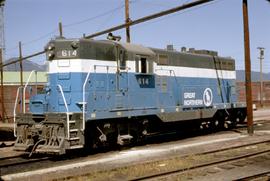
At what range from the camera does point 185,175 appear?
10125 millimetres

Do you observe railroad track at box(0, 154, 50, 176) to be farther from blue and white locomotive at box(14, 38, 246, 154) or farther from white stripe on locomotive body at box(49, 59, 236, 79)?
white stripe on locomotive body at box(49, 59, 236, 79)

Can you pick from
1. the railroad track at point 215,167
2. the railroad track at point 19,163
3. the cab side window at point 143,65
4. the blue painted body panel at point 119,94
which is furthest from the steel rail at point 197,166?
the cab side window at point 143,65

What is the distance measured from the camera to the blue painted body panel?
13727 millimetres

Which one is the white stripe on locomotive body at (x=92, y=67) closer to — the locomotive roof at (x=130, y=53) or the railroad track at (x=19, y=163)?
the locomotive roof at (x=130, y=53)

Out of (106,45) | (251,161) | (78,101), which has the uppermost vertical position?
(106,45)

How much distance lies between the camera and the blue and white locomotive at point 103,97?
1307 cm

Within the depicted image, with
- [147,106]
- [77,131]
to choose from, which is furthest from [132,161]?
[147,106]

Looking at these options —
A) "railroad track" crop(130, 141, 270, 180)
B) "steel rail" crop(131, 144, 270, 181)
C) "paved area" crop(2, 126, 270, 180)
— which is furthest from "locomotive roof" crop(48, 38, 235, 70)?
"steel rail" crop(131, 144, 270, 181)

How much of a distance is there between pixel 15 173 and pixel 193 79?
33.8 ft

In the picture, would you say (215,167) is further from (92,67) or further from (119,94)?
(92,67)

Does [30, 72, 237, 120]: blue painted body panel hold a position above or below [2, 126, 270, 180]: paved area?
above

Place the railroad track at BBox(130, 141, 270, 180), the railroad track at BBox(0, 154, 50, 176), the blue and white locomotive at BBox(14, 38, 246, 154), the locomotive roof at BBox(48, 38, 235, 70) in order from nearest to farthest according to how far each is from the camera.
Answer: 1. the railroad track at BBox(130, 141, 270, 180)
2. the railroad track at BBox(0, 154, 50, 176)
3. the blue and white locomotive at BBox(14, 38, 246, 154)
4. the locomotive roof at BBox(48, 38, 235, 70)

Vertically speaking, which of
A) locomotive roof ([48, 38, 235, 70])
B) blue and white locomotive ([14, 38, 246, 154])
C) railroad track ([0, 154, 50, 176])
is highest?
locomotive roof ([48, 38, 235, 70])

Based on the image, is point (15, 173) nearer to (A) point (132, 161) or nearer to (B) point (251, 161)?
(A) point (132, 161)
